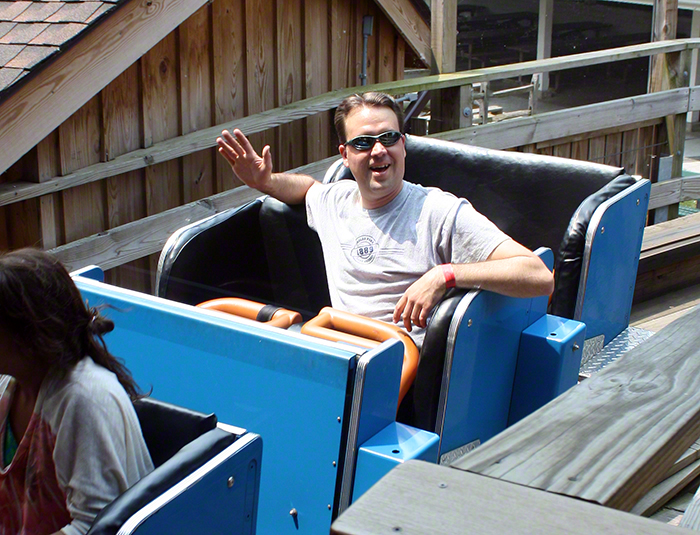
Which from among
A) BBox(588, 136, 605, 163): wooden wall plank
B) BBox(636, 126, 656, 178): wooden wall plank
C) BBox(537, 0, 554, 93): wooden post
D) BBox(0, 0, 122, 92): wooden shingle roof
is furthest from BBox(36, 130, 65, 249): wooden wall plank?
BBox(537, 0, 554, 93): wooden post

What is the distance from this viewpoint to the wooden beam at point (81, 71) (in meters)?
3.24

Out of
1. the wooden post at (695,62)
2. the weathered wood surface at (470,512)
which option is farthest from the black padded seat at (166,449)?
the wooden post at (695,62)

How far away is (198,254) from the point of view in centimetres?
276

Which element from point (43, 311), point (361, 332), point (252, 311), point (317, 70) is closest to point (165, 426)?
point (43, 311)

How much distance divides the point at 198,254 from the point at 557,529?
6.89ft

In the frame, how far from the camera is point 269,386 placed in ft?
6.16

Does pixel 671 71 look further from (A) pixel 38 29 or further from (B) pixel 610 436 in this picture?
(B) pixel 610 436

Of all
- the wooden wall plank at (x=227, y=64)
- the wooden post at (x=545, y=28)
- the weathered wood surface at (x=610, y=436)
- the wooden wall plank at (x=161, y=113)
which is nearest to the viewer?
the weathered wood surface at (x=610, y=436)

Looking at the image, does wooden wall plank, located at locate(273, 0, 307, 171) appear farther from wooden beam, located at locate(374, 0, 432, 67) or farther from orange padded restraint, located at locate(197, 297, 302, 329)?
orange padded restraint, located at locate(197, 297, 302, 329)

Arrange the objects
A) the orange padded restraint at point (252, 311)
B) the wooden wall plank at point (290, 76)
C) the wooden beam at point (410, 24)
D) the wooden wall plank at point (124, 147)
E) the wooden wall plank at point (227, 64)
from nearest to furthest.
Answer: the orange padded restraint at point (252, 311)
the wooden wall plank at point (124, 147)
the wooden wall plank at point (227, 64)
the wooden wall plank at point (290, 76)
the wooden beam at point (410, 24)

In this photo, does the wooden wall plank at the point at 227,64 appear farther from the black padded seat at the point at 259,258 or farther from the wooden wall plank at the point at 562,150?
the wooden wall plank at the point at 562,150

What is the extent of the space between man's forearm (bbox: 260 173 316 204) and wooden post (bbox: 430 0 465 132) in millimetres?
2230

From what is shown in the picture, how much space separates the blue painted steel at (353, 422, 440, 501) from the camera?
1.77 m

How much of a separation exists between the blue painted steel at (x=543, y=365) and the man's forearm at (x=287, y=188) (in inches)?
36.9
